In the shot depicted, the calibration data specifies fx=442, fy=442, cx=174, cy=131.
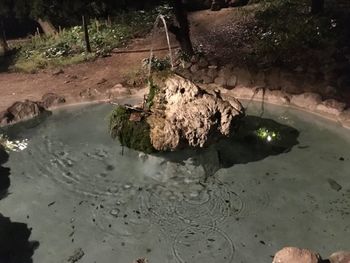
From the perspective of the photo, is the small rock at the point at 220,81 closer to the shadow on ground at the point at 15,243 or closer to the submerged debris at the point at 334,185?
the submerged debris at the point at 334,185

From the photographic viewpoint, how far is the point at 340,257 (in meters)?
5.67

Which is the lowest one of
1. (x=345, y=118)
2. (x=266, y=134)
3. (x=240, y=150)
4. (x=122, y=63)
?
(x=240, y=150)

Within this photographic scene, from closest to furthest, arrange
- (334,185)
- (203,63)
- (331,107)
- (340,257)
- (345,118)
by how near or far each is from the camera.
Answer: (340,257) < (334,185) < (345,118) < (331,107) < (203,63)

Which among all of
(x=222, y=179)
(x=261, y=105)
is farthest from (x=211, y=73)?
(x=222, y=179)

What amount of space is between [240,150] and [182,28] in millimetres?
4653

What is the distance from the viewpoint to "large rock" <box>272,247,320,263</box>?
5500 millimetres

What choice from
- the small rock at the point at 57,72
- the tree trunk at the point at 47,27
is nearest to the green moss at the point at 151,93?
the small rock at the point at 57,72

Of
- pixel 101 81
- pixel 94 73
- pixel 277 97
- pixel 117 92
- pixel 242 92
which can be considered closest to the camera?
pixel 277 97

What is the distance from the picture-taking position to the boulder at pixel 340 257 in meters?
5.62

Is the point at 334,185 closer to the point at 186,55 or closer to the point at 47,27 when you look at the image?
the point at 186,55

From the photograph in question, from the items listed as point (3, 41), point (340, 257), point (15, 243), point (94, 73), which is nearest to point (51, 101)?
point (94, 73)

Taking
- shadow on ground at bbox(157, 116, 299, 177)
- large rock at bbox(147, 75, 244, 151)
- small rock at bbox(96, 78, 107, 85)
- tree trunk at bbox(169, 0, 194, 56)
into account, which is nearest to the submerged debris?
shadow on ground at bbox(157, 116, 299, 177)

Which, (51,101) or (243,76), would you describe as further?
(51,101)

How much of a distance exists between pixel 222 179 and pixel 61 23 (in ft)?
42.0
